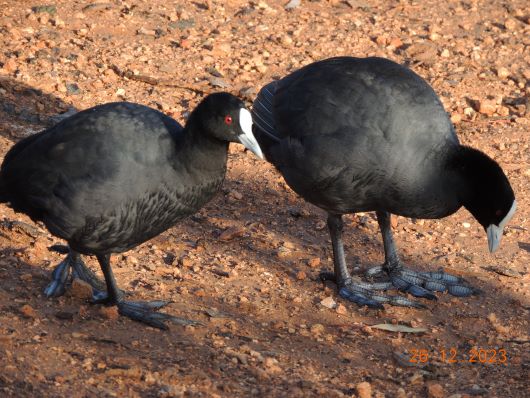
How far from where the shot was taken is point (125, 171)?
5.36 meters

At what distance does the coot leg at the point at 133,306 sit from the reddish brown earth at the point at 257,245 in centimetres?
8

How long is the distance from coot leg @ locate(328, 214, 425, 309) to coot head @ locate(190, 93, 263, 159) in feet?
4.75

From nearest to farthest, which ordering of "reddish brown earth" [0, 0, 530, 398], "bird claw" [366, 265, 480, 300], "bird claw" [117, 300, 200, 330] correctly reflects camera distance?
"reddish brown earth" [0, 0, 530, 398], "bird claw" [117, 300, 200, 330], "bird claw" [366, 265, 480, 300]

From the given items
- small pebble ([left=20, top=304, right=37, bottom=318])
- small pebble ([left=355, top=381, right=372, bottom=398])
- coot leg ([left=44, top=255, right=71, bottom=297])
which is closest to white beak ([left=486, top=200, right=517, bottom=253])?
small pebble ([left=355, top=381, right=372, bottom=398])

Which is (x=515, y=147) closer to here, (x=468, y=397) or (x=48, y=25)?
(x=468, y=397)

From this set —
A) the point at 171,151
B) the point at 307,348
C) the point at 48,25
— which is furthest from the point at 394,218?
the point at 48,25

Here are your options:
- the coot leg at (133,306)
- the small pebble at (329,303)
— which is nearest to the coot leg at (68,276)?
the coot leg at (133,306)

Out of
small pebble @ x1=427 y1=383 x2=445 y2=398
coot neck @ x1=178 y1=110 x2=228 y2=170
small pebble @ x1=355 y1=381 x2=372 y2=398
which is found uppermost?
coot neck @ x1=178 y1=110 x2=228 y2=170

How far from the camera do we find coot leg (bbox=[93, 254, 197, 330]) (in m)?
5.69

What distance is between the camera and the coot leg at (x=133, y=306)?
18.7 ft

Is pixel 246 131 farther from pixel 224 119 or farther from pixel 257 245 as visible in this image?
pixel 257 245

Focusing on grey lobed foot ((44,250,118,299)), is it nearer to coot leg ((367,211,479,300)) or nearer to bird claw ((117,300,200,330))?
bird claw ((117,300,200,330))

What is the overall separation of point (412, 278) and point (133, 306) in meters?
2.17
